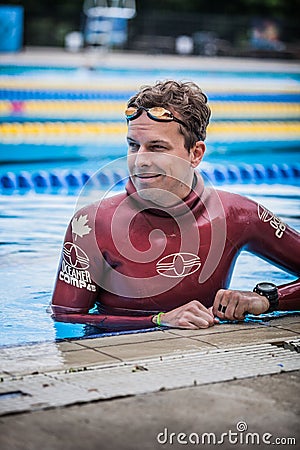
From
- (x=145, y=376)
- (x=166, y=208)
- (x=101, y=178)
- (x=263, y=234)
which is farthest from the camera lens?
(x=101, y=178)

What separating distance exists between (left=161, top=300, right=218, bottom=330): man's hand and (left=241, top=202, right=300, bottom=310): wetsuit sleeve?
1.61 ft

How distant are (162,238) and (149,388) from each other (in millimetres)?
1223

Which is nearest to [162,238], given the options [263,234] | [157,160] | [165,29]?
[157,160]

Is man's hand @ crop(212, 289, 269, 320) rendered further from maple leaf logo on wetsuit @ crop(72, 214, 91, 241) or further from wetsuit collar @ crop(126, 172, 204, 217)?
maple leaf logo on wetsuit @ crop(72, 214, 91, 241)

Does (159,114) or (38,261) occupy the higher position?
(159,114)

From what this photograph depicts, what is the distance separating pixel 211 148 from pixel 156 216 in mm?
8818

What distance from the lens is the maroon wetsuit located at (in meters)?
3.88

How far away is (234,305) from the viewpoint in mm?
3762

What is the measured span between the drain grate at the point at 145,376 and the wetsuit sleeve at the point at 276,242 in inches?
29.0

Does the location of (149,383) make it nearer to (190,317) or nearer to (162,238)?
(190,317)

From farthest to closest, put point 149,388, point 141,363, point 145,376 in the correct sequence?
point 141,363 < point 145,376 < point 149,388

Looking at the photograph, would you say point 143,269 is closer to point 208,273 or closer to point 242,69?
point 208,273

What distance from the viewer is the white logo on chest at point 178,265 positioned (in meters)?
3.95

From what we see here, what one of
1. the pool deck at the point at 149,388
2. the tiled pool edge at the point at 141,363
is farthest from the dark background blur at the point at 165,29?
the pool deck at the point at 149,388
